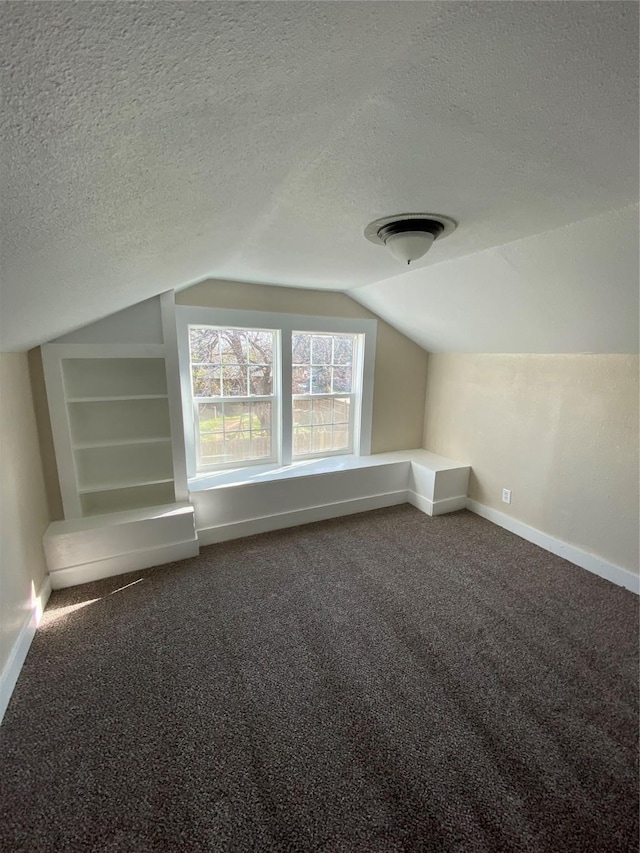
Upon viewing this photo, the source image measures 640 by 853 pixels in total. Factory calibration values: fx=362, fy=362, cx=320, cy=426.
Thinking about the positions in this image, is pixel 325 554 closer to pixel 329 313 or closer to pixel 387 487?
pixel 387 487

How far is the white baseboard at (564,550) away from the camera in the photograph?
2404 mm

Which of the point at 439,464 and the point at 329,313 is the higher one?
the point at 329,313

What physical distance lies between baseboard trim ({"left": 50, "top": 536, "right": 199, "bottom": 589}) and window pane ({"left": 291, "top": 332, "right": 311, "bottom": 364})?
5.95 feet

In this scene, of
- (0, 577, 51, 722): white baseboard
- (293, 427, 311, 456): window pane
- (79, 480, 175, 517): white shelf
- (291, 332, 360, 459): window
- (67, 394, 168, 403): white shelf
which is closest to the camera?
(0, 577, 51, 722): white baseboard

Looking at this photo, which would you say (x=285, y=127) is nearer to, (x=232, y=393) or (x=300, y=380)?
(x=232, y=393)

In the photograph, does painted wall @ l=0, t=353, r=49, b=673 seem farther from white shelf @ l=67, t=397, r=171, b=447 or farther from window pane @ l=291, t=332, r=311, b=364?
window pane @ l=291, t=332, r=311, b=364

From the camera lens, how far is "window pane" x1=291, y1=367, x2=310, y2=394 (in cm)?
346

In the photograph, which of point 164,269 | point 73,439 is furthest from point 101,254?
point 73,439

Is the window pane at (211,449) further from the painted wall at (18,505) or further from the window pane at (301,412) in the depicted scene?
the painted wall at (18,505)

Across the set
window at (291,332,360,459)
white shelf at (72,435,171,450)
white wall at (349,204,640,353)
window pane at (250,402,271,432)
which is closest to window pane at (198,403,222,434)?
window pane at (250,402,271,432)

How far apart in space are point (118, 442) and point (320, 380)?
185 cm

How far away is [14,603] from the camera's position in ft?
5.75

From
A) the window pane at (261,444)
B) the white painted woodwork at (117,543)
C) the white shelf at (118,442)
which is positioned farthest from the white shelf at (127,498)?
the window pane at (261,444)

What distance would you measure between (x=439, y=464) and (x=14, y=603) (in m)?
3.24
